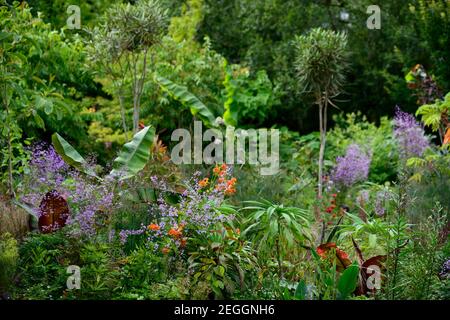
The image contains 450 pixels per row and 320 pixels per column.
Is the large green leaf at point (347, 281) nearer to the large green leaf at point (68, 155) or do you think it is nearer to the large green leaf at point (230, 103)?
the large green leaf at point (68, 155)

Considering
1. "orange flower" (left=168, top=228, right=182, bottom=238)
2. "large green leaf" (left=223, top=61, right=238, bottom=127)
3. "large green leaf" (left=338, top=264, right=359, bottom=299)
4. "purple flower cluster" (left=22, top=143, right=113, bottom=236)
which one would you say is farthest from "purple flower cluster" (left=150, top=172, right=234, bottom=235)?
"large green leaf" (left=223, top=61, right=238, bottom=127)

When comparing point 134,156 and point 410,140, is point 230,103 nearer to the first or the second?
point 410,140

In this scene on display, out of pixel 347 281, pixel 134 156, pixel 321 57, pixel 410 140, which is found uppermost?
pixel 321 57

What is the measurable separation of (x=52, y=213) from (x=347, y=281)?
2788 mm

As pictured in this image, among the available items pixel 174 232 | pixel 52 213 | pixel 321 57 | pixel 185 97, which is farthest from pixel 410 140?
pixel 52 213

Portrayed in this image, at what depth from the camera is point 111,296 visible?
5.55 m

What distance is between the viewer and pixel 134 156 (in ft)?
23.4

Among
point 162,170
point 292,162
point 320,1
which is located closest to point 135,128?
point 162,170

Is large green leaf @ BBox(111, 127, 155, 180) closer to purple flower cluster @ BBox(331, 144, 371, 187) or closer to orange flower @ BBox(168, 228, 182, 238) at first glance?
orange flower @ BBox(168, 228, 182, 238)

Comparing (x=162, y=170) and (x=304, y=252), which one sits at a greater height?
(x=162, y=170)

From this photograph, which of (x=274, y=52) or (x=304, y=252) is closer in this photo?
(x=304, y=252)

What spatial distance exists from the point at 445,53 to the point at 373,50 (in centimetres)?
275

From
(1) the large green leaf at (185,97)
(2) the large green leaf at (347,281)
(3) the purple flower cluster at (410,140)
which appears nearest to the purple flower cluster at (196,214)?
(2) the large green leaf at (347,281)
